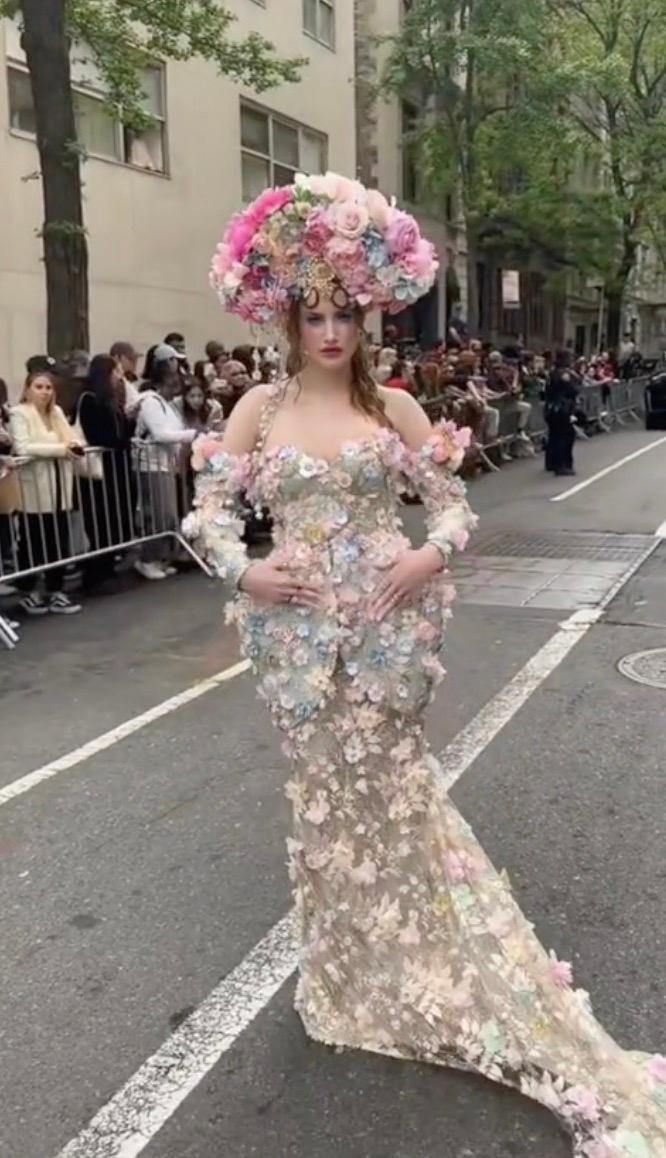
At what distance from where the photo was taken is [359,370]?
9.18 feet

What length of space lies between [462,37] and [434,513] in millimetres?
22583

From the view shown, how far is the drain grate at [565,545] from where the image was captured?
975 centimetres

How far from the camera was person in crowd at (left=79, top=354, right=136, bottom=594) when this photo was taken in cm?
852

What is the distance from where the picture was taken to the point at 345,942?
113 inches

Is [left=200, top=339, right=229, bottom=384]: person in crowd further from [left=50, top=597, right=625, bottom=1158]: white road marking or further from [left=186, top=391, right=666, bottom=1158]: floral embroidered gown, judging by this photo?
[left=186, top=391, right=666, bottom=1158]: floral embroidered gown

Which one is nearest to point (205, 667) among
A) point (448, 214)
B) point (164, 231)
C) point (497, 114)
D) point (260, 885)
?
point (260, 885)

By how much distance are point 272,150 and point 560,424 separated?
7.99 m

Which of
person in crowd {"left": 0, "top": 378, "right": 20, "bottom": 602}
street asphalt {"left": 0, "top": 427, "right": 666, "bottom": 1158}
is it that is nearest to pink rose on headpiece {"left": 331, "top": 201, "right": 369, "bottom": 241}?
street asphalt {"left": 0, "top": 427, "right": 666, "bottom": 1158}

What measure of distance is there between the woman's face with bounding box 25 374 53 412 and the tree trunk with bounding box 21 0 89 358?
262 centimetres

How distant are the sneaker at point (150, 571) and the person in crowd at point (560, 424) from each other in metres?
7.89

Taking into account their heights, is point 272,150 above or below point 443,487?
above

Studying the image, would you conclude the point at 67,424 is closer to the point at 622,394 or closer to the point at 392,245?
the point at 392,245

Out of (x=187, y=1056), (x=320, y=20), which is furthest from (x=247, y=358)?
(x=320, y=20)

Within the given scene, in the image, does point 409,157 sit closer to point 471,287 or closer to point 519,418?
point 471,287
